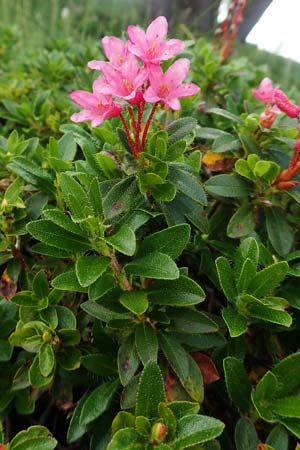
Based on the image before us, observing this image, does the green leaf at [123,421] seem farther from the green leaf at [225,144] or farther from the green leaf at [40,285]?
the green leaf at [225,144]

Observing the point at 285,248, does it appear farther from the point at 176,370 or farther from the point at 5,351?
the point at 5,351

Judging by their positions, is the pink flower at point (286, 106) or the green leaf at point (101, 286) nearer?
the green leaf at point (101, 286)

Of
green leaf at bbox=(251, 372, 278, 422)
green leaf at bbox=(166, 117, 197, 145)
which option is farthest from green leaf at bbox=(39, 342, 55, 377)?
green leaf at bbox=(166, 117, 197, 145)

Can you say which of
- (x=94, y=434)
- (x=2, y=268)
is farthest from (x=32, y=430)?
(x=2, y=268)

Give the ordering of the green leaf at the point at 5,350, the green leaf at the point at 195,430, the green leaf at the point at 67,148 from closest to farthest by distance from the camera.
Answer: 1. the green leaf at the point at 195,430
2. the green leaf at the point at 5,350
3. the green leaf at the point at 67,148

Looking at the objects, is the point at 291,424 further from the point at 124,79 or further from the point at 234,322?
the point at 124,79

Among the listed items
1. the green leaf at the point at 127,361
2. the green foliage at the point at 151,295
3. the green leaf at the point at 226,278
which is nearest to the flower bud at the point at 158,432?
the green foliage at the point at 151,295
